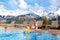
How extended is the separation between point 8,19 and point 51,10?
19.6 inches

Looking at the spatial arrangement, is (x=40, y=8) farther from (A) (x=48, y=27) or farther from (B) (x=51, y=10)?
(A) (x=48, y=27)

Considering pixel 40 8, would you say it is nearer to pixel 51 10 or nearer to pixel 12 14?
pixel 51 10

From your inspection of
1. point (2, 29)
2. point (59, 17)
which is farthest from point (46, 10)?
point (2, 29)

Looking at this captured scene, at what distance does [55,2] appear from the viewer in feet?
4.67

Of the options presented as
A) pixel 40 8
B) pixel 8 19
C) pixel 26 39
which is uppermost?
pixel 40 8

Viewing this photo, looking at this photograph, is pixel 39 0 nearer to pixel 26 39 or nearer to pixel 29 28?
pixel 29 28

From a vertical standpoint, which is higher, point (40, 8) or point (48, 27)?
point (40, 8)

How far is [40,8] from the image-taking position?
1445 millimetres

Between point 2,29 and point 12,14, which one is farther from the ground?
point 12,14

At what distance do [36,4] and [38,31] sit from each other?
0.30 m

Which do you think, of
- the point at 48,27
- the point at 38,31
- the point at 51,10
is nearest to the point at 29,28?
the point at 38,31

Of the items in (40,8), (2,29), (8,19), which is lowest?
(2,29)

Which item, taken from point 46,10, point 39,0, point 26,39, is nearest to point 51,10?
point 46,10

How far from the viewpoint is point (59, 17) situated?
4.69 feet
